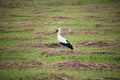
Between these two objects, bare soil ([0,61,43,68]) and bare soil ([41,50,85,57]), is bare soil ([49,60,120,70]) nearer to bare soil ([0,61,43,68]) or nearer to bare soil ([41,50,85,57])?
bare soil ([0,61,43,68])

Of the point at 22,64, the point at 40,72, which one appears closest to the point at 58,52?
the point at 22,64

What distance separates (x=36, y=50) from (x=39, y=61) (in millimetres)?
3234

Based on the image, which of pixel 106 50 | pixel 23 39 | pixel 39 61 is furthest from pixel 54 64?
pixel 23 39

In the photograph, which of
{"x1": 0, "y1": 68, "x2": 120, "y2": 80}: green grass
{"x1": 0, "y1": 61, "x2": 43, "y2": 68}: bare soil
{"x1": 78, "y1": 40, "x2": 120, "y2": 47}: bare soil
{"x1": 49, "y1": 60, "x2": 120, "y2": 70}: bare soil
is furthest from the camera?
{"x1": 78, "y1": 40, "x2": 120, "y2": 47}: bare soil

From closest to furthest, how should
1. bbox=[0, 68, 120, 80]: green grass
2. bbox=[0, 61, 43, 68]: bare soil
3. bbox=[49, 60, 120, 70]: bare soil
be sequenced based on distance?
bbox=[0, 68, 120, 80]: green grass, bbox=[49, 60, 120, 70]: bare soil, bbox=[0, 61, 43, 68]: bare soil

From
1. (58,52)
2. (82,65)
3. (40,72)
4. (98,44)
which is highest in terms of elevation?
(98,44)

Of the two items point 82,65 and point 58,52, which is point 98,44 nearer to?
point 58,52

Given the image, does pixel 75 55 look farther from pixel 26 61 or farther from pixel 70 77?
pixel 70 77

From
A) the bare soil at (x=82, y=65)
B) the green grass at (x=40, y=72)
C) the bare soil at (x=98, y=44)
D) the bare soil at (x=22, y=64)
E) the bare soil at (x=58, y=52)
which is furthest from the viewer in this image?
the bare soil at (x=98, y=44)

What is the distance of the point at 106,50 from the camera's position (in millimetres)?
18016

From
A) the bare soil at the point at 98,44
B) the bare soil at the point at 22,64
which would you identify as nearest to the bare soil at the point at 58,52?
the bare soil at the point at 22,64

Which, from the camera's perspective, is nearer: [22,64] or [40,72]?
[40,72]

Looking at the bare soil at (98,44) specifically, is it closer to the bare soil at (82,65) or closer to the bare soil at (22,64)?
the bare soil at (82,65)

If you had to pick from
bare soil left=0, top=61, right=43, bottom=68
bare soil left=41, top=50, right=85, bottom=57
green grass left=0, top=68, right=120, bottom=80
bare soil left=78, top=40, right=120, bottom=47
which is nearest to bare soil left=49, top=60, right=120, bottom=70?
green grass left=0, top=68, right=120, bottom=80
